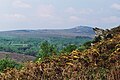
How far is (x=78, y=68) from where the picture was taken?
614 inches

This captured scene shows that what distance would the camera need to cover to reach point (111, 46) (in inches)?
723

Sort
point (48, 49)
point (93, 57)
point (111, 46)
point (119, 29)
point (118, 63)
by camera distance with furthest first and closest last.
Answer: point (48, 49), point (119, 29), point (111, 46), point (93, 57), point (118, 63)

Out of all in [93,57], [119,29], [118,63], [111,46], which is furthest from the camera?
[119,29]

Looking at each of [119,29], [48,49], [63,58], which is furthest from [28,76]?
[48,49]

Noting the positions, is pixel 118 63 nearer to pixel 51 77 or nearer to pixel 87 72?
pixel 87 72

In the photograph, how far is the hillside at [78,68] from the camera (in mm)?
15141

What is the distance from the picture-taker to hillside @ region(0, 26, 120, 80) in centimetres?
1514

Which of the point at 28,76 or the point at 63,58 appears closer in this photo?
the point at 28,76

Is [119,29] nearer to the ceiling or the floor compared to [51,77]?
nearer to the ceiling

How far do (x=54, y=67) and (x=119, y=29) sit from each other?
8.99m

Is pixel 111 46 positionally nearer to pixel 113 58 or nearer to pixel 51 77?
pixel 113 58

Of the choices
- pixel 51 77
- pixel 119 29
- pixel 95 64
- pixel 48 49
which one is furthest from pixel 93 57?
Result: pixel 48 49

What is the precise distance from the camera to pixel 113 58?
16.1 metres

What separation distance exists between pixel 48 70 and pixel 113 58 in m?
2.80
